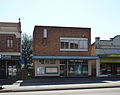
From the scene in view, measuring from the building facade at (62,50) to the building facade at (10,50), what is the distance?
2887mm

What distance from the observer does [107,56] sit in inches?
1421

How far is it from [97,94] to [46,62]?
20.1 metres

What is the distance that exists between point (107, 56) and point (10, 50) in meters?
16.5

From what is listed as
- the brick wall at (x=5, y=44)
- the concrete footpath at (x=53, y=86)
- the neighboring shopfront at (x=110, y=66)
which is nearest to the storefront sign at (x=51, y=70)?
the brick wall at (x=5, y=44)

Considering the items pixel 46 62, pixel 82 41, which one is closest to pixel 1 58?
pixel 46 62

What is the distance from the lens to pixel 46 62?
112ft

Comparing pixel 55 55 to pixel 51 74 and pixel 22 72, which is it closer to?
pixel 51 74

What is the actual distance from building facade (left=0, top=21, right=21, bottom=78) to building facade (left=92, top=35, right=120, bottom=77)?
44.9 ft

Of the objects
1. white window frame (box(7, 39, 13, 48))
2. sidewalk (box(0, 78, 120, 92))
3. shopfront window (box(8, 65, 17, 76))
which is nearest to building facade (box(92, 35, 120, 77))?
sidewalk (box(0, 78, 120, 92))

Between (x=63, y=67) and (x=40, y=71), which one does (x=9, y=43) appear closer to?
(x=40, y=71)

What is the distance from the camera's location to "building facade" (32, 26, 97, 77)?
112 ft

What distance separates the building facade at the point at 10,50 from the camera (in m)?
32.9

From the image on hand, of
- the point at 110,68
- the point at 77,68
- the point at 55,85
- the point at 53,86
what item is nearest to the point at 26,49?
the point at 77,68

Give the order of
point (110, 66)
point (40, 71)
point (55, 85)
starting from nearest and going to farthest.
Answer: point (55, 85), point (40, 71), point (110, 66)
